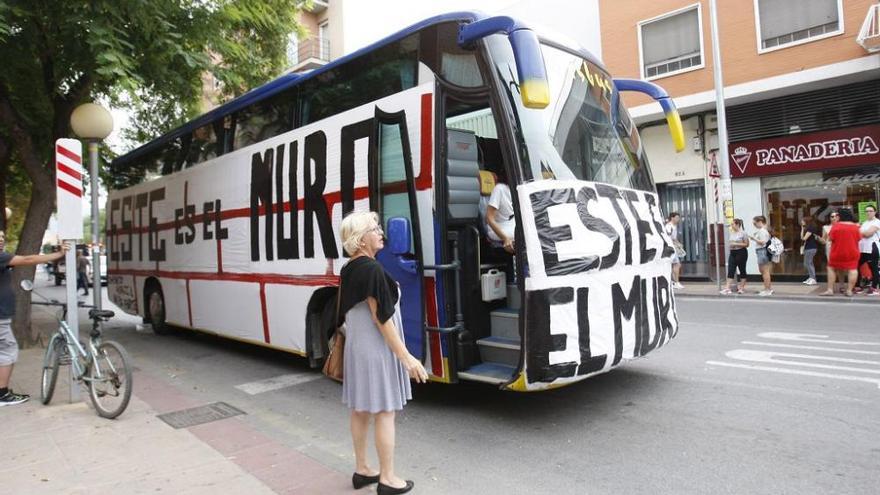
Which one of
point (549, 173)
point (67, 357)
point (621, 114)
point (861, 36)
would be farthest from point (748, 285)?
point (67, 357)

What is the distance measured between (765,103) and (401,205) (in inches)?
564

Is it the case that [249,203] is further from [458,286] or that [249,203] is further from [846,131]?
[846,131]

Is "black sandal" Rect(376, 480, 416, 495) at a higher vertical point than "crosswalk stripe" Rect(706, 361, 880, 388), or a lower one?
lower

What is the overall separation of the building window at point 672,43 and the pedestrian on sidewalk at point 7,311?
16.1 meters

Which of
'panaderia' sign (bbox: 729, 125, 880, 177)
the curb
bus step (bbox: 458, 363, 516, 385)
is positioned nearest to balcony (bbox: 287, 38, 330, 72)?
'panaderia' sign (bbox: 729, 125, 880, 177)

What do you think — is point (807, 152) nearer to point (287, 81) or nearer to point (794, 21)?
point (794, 21)

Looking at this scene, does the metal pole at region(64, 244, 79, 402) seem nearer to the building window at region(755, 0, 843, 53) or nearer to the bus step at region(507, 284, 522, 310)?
the bus step at region(507, 284, 522, 310)

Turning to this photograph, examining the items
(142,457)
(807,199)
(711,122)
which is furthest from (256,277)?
(807,199)

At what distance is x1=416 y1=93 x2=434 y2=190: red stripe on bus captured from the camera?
495 centimetres

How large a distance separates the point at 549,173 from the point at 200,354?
6.70 m

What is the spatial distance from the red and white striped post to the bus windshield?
4.37m

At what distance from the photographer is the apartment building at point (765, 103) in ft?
46.7

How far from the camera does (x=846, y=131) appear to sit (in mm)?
14438

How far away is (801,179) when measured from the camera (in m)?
15.4
